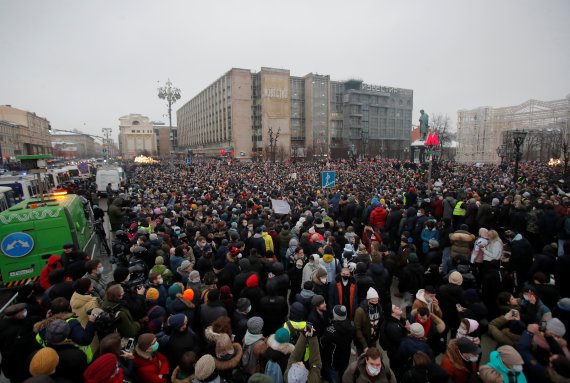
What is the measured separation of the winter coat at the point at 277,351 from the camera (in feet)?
10.2

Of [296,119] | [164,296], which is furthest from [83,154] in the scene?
[164,296]

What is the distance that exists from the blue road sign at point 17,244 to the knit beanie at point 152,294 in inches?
Result: 203

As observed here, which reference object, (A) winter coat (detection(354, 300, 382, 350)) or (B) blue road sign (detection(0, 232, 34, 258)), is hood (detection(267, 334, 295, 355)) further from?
(B) blue road sign (detection(0, 232, 34, 258))

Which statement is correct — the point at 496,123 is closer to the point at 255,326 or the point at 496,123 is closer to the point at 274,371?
the point at 255,326

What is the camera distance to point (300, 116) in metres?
79.0

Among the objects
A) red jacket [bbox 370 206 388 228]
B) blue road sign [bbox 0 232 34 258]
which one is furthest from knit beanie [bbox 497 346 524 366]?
blue road sign [bbox 0 232 34 258]

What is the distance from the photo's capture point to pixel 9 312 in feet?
11.8

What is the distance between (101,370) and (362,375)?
245cm

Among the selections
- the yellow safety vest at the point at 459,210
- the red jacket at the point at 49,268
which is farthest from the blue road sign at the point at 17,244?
the yellow safety vest at the point at 459,210

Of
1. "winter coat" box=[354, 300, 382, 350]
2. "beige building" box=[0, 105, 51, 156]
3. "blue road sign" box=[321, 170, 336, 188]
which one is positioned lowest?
"winter coat" box=[354, 300, 382, 350]

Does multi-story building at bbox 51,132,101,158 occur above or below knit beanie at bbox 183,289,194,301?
above

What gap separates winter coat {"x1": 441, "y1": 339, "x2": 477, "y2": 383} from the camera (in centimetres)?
315

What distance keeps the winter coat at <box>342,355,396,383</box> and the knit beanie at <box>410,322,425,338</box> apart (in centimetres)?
54

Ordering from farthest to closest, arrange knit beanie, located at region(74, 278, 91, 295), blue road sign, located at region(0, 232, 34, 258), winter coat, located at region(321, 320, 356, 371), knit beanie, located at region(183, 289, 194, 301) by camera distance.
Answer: blue road sign, located at region(0, 232, 34, 258)
knit beanie, located at region(183, 289, 194, 301)
knit beanie, located at region(74, 278, 91, 295)
winter coat, located at region(321, 320, 356, 371)
